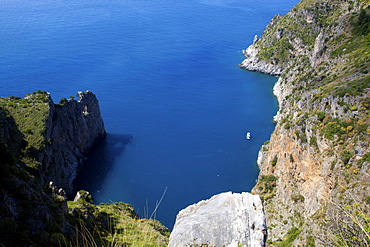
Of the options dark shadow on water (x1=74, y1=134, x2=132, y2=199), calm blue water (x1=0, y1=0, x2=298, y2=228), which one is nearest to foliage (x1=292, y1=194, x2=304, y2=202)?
calm blue water (x1=0, y1=0, x2=298, y2=228)

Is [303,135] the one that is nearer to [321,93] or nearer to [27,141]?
[321,93]

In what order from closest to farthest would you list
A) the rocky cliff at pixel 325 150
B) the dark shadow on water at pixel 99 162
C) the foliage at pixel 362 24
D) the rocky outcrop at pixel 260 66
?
the rocky cliff at pixel 325 150 → the dark shadow on water at pixel 99 162 → the foliage at pixel 362 24 → the rocky outcrop at pixel 260 66

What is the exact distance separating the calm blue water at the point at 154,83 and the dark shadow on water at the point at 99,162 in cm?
22

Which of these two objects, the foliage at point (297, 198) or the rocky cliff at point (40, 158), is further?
the foliage at point (297, 198)

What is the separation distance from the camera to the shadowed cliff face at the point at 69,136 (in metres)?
51.0

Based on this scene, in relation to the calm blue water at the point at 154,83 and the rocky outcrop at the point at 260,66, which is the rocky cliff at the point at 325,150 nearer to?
the calm blue water at the point at 154,83

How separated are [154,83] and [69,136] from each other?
128 feet

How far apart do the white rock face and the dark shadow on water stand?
42.8 m

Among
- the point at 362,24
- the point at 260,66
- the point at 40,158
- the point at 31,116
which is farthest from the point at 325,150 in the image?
the point at 260,66

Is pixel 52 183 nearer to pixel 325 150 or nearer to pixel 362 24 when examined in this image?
pixel 325 150

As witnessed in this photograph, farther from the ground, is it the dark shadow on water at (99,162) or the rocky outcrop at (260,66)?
the rocky outcrop at (260,66)

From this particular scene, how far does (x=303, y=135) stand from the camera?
46656 millimetres

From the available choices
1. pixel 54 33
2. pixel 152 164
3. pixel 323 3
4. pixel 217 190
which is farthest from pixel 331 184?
pixel 54 33

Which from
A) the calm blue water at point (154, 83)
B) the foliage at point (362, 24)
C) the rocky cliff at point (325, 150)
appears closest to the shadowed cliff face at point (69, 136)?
the calm blue water at point (154, 83)
